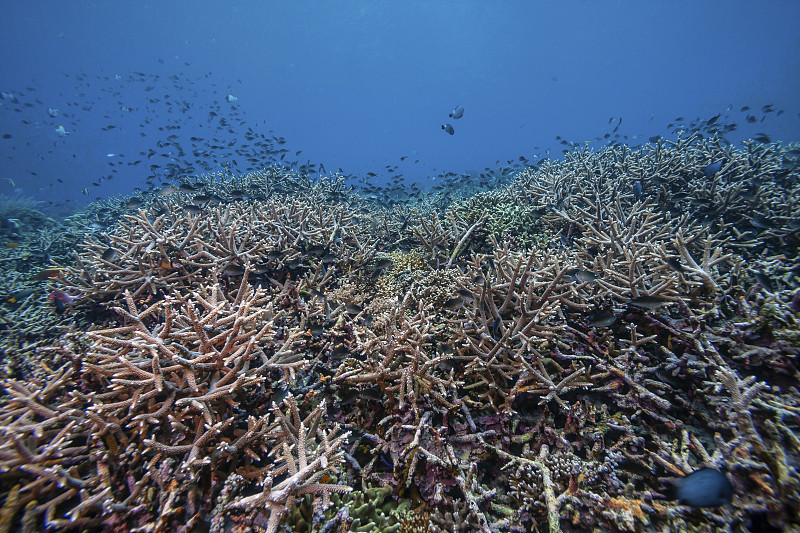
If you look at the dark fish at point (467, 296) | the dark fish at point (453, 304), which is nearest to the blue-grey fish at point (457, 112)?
the dark fish at point (453, 304)

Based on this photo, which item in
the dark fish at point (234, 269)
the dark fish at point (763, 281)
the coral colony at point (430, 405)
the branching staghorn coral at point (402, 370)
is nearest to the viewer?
the coral colony at point (430, 405)

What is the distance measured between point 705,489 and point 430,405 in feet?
5.12

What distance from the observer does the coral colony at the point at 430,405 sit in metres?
1.73

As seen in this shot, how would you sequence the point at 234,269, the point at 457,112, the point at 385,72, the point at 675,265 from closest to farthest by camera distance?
the point at 675,265, the point at 234,269, the point at 457,112, the point at 385,72

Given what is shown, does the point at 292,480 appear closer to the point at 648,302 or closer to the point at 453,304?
the point at 453,304

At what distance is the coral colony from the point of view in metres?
1.73

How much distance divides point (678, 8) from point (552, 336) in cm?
11888

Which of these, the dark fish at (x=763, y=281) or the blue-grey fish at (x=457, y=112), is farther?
the blue-grey fish at (x=457, y=112)

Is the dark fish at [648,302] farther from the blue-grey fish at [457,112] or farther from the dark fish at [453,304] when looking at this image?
the blue-grey fish at [457,112]

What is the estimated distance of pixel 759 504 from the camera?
4.94 ft

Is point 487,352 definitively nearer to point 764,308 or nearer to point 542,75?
point 764,308

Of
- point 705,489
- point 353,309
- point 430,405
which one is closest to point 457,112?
point 353,309

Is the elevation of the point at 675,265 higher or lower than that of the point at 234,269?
lower

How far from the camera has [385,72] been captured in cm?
11350
